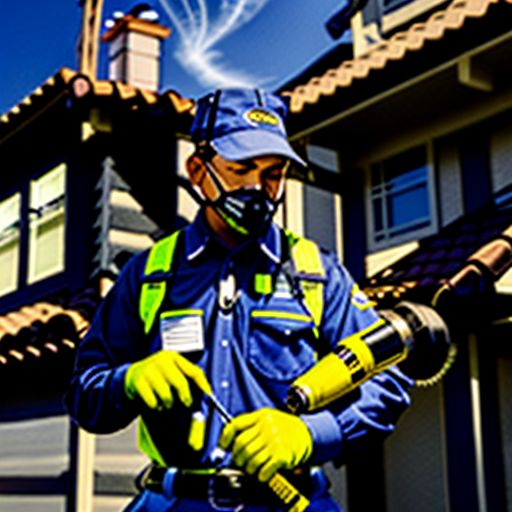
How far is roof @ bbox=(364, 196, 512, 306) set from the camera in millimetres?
6203

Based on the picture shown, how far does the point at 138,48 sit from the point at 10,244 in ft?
9.06

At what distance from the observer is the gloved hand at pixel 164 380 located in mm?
2057

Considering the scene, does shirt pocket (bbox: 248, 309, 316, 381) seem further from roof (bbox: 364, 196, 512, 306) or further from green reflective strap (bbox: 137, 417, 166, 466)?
roof (bbox: 364, 196, 512, 306)

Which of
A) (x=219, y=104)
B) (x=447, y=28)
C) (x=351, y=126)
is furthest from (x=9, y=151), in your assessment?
(x=219, y=104)

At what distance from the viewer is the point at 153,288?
7.72 feet

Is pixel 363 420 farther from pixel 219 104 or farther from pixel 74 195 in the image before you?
pixel 74 195

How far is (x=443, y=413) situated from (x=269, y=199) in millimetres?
5703

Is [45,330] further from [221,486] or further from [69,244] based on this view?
[221,486]

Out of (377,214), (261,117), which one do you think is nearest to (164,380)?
(261,117)

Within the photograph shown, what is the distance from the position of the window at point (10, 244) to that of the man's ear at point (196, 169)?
816 cm

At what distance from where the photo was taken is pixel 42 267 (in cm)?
967

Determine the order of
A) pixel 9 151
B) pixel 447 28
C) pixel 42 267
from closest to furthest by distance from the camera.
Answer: pixel 447 28
pixel 42 267
pixel 9 151

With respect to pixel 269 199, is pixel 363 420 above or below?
below

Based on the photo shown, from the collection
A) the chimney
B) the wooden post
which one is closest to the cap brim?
the wooden post
